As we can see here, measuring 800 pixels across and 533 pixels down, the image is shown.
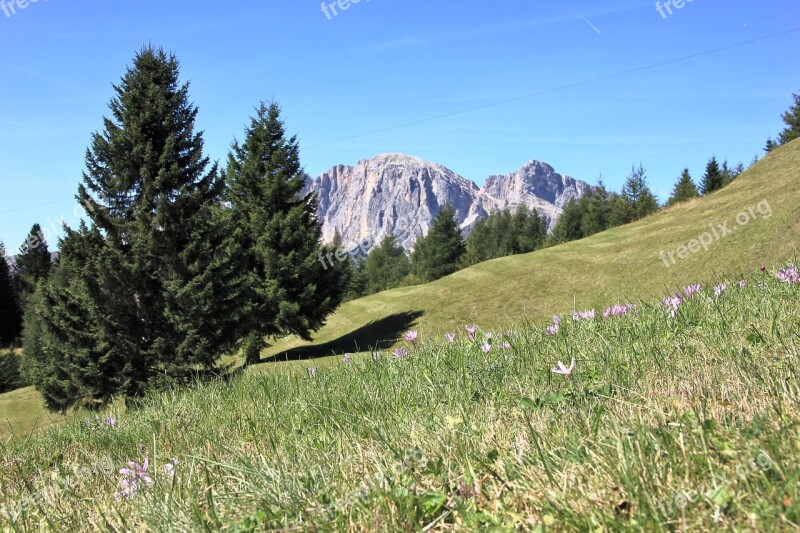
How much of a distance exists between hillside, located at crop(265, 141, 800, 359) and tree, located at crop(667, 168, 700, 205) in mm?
46564

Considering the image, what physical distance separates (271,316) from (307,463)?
28122 mm

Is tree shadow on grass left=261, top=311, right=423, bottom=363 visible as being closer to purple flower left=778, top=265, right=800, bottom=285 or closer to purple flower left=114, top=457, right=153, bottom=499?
purple flower left=778, top=265, right=800, bottom=285

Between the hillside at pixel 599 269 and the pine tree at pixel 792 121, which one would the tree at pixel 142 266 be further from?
the pine tree at pixel 792 121

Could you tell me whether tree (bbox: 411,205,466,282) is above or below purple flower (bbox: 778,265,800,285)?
above

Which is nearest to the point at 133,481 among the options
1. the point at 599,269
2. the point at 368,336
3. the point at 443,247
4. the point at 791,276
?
the point at 791,276

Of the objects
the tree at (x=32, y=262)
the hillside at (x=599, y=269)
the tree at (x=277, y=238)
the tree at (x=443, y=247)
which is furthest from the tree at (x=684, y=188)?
the tree at (x=32, y=262)

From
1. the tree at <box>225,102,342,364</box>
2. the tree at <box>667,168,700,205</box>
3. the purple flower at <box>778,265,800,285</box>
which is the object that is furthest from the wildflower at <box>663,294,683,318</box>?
the tree at <box>667,168,700,205</box>

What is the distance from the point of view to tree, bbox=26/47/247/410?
66.5ft

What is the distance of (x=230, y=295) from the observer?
74.9ft

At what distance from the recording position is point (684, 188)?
84312 millimetres

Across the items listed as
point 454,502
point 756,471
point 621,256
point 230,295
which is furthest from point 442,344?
point 621,256

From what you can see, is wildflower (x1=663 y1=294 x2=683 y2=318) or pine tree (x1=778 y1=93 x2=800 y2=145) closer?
wildflower (x1=663 y1=294 x2=683 y2=318)

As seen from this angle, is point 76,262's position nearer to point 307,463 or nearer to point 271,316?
point 271,316

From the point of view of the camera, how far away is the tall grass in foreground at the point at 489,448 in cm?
147
